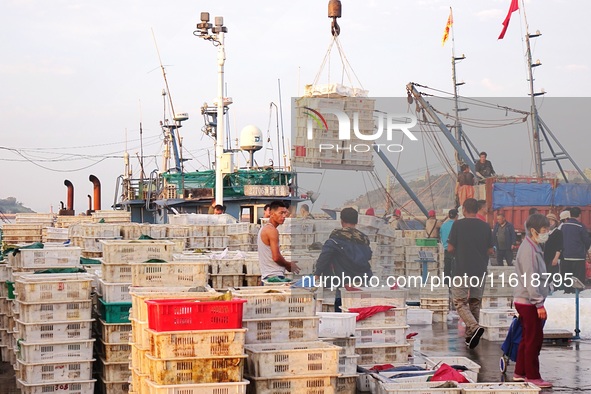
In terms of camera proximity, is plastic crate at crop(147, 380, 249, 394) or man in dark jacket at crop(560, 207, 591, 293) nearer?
plastic crate at crop(147, 380, 249, 394)

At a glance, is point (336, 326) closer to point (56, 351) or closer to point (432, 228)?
point (56, 351)

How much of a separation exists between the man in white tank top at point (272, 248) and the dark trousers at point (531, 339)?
294cm

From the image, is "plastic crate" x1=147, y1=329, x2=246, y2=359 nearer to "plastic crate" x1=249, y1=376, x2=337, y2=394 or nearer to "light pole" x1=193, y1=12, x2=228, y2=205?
"plastic crate" x1=249, y1=376, x2=337, y2=394

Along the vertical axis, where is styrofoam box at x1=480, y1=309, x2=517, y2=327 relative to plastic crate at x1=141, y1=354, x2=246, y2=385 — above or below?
below

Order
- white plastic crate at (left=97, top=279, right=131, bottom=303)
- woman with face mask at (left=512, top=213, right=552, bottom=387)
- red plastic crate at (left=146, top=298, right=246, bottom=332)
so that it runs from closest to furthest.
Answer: red plastic crate at (left=146, top=298, right=246, bottom=332)
woman with face mask at (left=512, top=213, right=552, bottom=387)
white plastic crate at (left=97, top=279, right=131, bottom=303)

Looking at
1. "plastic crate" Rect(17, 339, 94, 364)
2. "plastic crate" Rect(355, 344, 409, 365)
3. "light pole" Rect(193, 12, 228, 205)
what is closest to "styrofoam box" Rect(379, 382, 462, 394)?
"plastic crate" Rect(355, 344, 409, 365)

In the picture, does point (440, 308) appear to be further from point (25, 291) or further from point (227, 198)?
point (227, 198)

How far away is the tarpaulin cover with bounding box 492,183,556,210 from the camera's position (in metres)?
19.7

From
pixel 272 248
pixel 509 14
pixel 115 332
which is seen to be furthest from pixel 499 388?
pixel 509 14

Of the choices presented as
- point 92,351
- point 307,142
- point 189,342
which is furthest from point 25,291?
point 307,142

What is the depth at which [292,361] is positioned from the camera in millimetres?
7137

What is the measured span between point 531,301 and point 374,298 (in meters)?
2.00

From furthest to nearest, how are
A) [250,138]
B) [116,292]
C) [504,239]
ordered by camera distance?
1. [250,138]
2. [504,239]
3. [116,292]

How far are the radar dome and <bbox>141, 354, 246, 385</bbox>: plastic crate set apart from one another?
31706 mm
